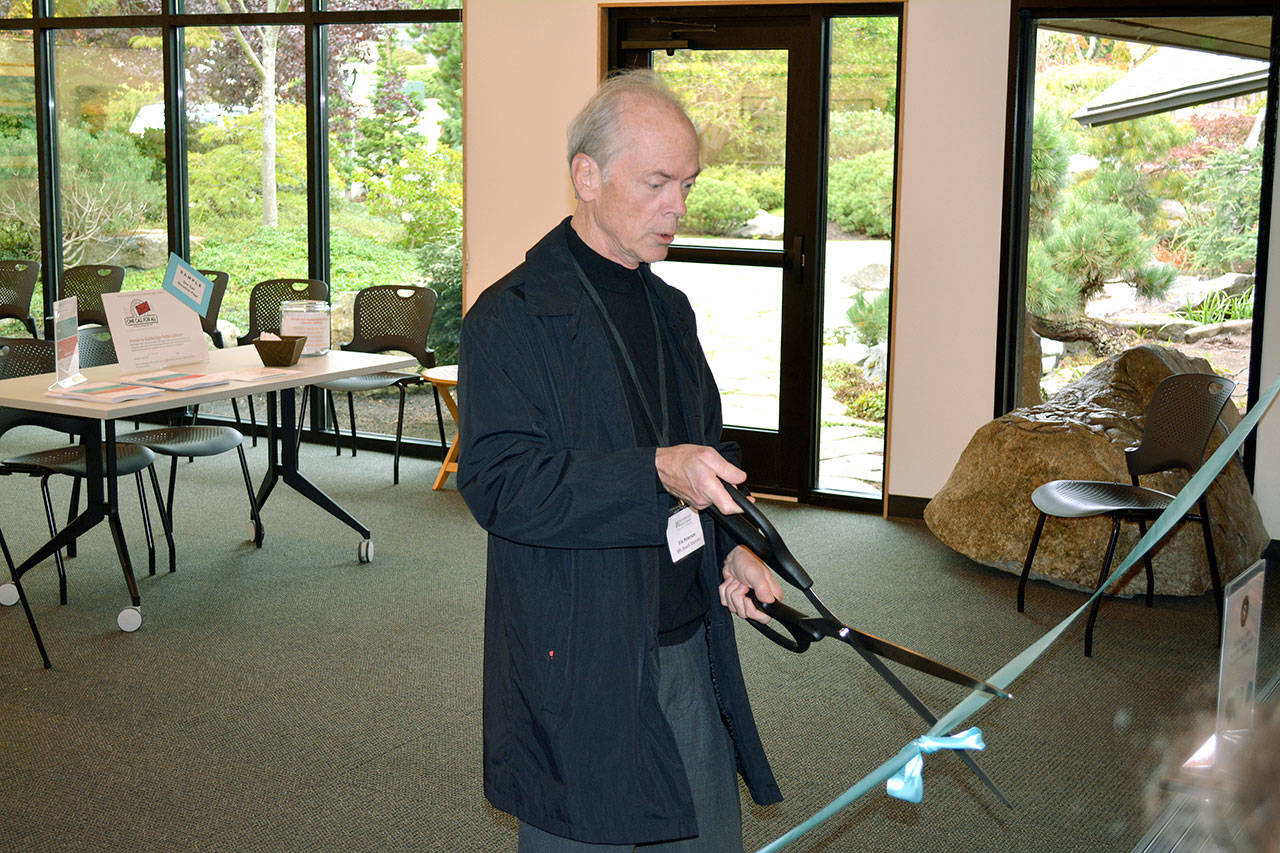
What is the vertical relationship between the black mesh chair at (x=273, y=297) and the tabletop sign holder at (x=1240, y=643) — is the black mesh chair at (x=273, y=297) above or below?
above

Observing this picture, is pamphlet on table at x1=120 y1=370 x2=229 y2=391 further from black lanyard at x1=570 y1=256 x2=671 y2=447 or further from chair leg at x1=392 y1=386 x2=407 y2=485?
black lanyard at x1=570 y1=256 x2=671 y2=447

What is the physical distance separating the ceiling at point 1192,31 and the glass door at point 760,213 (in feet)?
3.84

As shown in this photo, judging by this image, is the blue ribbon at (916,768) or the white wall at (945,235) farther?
the white wall at (945,235)

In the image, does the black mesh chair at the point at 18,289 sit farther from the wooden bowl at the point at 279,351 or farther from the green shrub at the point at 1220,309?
the green shrub at the point at 1220,309

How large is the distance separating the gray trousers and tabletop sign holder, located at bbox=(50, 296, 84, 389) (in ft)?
11.5

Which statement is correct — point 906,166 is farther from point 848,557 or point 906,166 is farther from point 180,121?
point 180,121

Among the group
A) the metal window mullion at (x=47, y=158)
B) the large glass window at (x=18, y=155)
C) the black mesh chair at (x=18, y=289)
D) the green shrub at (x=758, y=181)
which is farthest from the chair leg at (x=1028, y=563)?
the large glass window at (x=18, y=155)

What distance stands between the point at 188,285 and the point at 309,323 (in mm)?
557

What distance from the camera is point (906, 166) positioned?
5.93 m

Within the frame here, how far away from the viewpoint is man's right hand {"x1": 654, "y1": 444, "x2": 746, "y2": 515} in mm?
1490

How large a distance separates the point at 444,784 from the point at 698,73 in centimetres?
431

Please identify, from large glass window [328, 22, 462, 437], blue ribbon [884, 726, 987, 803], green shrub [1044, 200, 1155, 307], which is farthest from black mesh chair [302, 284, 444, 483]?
blue ribbon [884, 726, 987, 803]

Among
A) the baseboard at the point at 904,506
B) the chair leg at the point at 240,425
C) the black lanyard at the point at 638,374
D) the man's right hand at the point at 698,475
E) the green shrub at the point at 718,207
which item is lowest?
the baseboard at the point at 904,506

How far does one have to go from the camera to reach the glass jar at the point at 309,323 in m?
5.48
